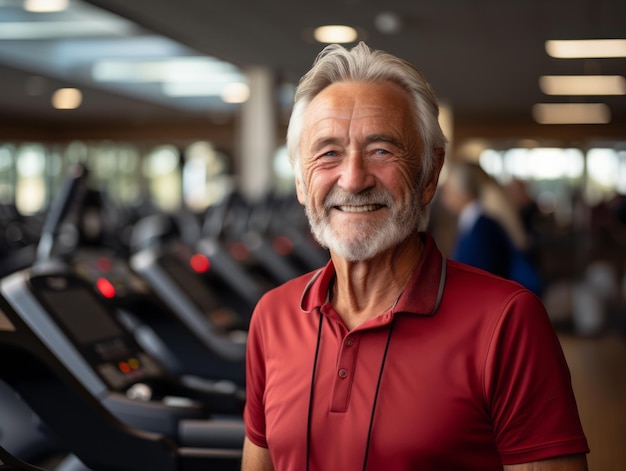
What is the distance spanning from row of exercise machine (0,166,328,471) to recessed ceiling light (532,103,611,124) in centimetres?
1023

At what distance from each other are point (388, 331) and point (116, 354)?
64.7 inches

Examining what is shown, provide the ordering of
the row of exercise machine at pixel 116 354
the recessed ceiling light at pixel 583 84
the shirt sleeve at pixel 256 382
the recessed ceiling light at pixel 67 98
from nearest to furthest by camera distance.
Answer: the shirt sleeve at pixel 256 382 < the row of exercise machine at pixel 116 354 < the recessed ceiling light at pixel 583 84 < the recessed ceiling light at pixel 67 98

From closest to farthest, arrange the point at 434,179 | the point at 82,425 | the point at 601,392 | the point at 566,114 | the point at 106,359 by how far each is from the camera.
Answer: the point at 434,179
the point at 82,425
the point at 106,359
the point at 601,392
the point at 566,114

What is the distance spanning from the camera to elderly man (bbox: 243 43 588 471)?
1.33 meters

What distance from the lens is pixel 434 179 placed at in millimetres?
1535

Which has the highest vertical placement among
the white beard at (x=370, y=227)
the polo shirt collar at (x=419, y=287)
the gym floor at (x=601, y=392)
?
the white beard at (x=370, y=227)

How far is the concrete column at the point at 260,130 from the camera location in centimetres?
1185

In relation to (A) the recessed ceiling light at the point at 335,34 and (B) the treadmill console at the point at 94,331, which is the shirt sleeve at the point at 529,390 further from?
(A) the recessed ceiling light at the point at 335,34

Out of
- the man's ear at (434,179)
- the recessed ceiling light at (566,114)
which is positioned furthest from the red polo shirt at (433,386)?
the recessed ceiling light at (566,114)

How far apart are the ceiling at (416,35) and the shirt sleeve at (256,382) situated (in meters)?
2.82

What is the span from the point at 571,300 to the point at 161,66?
24.1 feet

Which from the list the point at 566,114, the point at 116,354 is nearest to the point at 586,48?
the point at 116,354

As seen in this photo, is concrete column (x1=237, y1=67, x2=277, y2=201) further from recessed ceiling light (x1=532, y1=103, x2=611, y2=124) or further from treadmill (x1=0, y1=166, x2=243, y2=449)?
treadmill (x1=0, y1=166, x2=243, y2=449)

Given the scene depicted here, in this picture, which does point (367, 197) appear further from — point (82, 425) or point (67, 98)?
point (67, 98)
